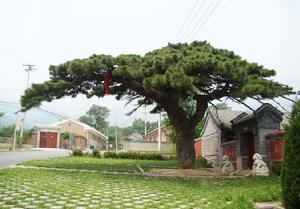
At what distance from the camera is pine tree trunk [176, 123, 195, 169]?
1379cm

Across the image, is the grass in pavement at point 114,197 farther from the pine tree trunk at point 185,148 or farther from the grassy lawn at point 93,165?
the pine tree trunk at point 185,148

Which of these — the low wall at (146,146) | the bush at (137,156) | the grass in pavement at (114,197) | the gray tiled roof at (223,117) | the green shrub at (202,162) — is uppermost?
the gray tiled roof at (223,117)

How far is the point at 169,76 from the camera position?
10.4m

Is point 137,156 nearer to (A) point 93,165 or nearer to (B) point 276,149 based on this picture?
(A) point 93,165

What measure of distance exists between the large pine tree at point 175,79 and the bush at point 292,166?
6.26 metres

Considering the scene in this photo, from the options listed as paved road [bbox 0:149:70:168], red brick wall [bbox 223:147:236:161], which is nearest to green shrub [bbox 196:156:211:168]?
red brick wall [bbox 223:147:236:161]

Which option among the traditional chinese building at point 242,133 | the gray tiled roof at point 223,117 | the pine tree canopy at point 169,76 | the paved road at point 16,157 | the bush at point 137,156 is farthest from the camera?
the bush at point 137,156

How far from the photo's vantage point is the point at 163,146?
3566 cm

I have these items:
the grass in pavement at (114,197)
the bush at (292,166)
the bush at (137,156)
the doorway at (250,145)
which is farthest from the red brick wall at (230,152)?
the bush at (292,166)

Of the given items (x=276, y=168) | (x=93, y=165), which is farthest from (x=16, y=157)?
(x=276, y=168)

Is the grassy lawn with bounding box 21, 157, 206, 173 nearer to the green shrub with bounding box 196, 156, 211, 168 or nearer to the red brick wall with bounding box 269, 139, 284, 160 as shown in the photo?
the green shrub with bounding box 196, 156, 211, 168

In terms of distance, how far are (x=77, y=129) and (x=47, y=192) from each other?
44.8 meters

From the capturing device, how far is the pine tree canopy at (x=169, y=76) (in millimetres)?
10812

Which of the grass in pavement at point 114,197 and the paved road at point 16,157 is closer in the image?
the grass in pavement at point 114,197
